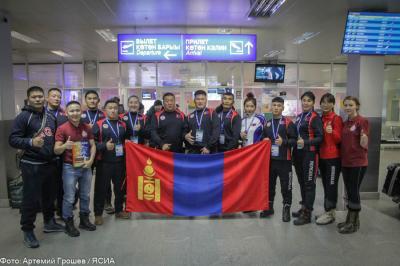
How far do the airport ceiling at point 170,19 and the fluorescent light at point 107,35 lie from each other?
0.14m

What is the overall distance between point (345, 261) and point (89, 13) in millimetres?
5100

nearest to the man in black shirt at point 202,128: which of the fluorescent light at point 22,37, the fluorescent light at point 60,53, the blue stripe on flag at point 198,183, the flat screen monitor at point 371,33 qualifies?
the blue stripe on flag at point 198,183

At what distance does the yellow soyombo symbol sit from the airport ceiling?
260 cm

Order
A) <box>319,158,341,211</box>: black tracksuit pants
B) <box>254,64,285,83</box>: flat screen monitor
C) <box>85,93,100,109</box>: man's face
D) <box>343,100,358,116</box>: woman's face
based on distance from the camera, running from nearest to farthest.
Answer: <box>343,100,358,116</box>: woman's face, <box>319,158,341,211</box>: black tracksuit pants, <box>85,93,100,109</box>: man's face, <box>254,64,285,83</box>: flat screen monitor

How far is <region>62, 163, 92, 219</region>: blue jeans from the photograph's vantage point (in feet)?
10.2

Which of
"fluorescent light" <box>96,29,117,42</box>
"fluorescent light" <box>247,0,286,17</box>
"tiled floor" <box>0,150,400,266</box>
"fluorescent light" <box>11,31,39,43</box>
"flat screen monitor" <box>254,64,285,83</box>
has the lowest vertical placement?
"tiled floor" <box>0,150,400,266</box>

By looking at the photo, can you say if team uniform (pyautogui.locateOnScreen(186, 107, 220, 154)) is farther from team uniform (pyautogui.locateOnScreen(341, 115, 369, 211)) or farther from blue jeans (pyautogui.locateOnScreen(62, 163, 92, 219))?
team uniform (pyautogui.locateOnScreen(341, 115, 369, 211))

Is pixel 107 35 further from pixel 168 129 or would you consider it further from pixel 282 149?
pixel 282 149

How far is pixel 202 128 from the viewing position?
3793 millimetres

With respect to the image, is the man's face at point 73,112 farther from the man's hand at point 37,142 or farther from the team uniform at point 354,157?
the team uniform at point 354,157

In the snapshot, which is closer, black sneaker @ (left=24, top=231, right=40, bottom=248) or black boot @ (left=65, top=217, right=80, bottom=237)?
black sneaker @ (left=24, top=231, right=40, bottom=248)

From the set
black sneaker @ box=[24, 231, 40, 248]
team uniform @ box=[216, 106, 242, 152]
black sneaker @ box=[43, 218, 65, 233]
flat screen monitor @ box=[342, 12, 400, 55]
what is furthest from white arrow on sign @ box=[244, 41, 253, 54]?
black sneaker @ box=[24, 231, 40, 248]

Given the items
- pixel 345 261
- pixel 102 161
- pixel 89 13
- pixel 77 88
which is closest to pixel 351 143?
pixel 345 261

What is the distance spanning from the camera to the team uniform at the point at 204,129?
3.76 metres
